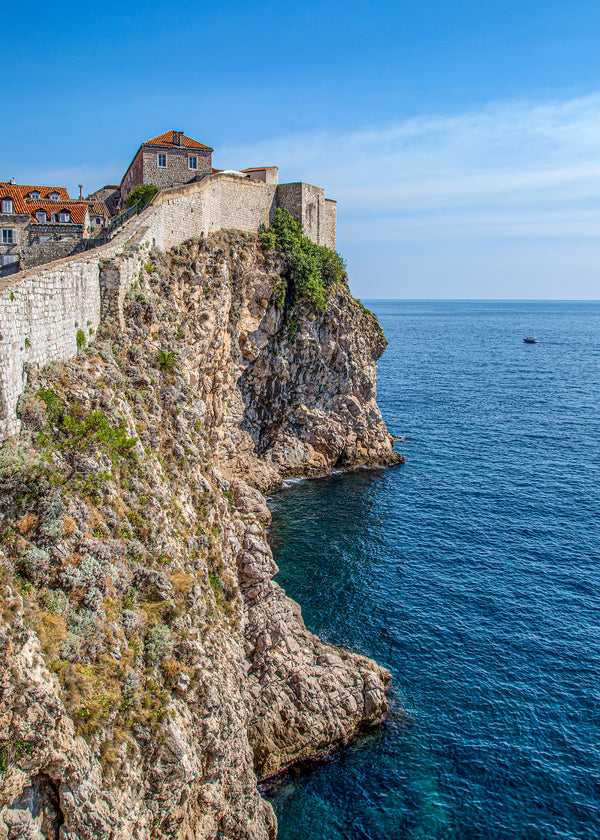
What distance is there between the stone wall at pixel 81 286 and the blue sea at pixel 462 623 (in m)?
17.8

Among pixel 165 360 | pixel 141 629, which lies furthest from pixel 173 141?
pixel 141 629

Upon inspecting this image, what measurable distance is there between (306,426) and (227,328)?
41.4 ft

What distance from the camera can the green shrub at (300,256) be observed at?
51594 mm

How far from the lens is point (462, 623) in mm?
32312

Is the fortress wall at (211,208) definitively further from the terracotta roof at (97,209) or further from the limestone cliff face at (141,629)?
the terracotta roof at (97,209)

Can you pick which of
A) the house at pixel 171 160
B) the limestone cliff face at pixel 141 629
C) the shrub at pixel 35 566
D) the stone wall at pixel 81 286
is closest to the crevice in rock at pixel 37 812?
the limestone cliff face at pixel 141 629

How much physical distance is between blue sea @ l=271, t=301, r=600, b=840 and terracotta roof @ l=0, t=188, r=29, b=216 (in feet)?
93.9

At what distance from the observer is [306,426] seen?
A: 54562 millimetres

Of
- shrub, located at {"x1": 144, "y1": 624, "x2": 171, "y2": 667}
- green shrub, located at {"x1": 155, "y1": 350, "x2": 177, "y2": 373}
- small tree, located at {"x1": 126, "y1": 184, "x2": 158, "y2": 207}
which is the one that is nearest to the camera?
shrub, located at {"x1": 144, "y1": 624, "x2": 171, "y2": 667}

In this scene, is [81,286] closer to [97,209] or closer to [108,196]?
[97,209]

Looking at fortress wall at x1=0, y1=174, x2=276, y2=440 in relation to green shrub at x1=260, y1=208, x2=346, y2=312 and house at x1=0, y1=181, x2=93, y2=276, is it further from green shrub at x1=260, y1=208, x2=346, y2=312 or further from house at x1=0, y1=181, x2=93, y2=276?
green shrub at x1=260, y1=208, x2=346, y2=312

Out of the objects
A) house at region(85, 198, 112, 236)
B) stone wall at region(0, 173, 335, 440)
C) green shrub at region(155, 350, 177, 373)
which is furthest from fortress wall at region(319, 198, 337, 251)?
green shrub at region(155, 350, 177, 373)

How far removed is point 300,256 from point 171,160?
12.7m

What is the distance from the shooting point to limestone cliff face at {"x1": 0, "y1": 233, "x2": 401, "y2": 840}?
13609 millimetres
